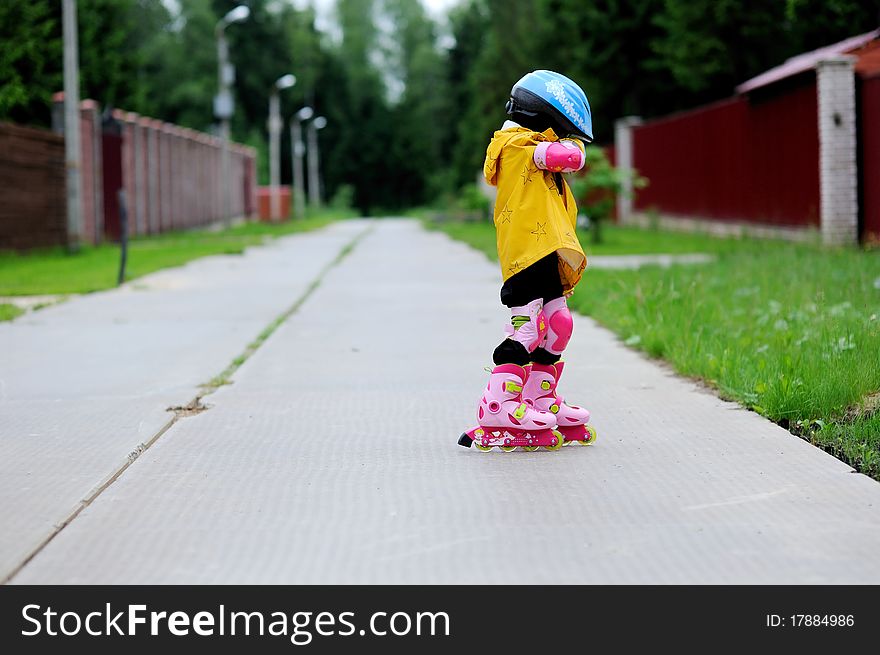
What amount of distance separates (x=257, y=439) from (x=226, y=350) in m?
3.67

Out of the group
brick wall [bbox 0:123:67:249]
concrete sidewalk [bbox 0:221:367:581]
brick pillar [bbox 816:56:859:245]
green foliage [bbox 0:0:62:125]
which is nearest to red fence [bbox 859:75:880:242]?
brick pillar [bbox 816:56:859:245]

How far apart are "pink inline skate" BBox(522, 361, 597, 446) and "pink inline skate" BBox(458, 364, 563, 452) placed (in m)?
0.06

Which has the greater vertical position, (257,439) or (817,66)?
(817,66)

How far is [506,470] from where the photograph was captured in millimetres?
5711

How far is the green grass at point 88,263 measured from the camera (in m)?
16.5

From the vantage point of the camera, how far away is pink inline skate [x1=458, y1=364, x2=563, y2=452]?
6.03 meters

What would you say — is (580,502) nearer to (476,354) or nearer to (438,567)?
(438,567)

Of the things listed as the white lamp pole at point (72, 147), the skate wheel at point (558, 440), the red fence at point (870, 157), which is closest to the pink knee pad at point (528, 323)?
the skate wheel at point (558, 440)

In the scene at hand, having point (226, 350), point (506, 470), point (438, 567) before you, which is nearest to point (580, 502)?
point (506, 470)

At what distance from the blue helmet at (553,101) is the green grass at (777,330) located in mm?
1765

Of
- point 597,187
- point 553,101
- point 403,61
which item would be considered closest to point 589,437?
point 553,101

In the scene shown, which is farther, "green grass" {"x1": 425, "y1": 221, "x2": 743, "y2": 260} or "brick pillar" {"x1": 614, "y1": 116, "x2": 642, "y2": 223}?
"brick pillar" {"x1": 614, "y1": 116, "x2": 642, "y2": 223}

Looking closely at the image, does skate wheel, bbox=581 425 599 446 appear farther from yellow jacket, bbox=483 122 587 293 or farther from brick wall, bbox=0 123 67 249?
brick wall, bbox=0 123 67 249

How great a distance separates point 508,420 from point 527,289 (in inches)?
22.9
